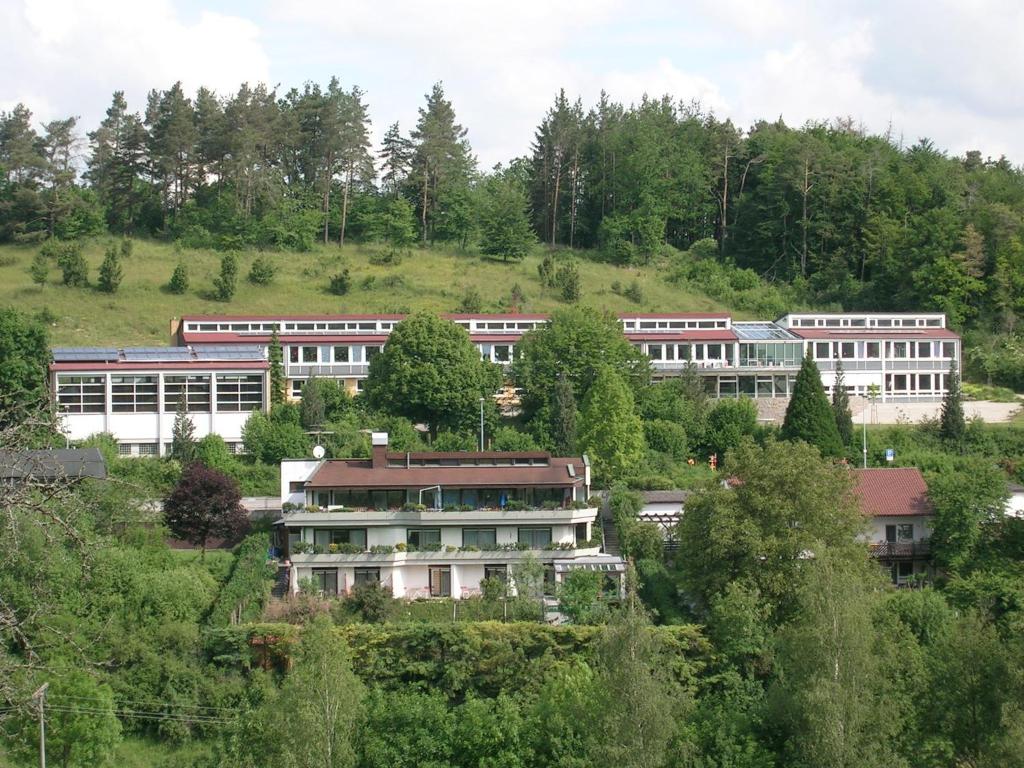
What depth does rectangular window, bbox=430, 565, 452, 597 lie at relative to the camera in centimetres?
3925

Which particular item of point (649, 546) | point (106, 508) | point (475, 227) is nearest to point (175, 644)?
point (106, 508)

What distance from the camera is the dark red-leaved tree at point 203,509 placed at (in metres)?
40.2

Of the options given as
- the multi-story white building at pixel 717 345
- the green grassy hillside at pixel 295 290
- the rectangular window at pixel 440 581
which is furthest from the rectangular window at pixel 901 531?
the green grassy hillside at pixel 295 290

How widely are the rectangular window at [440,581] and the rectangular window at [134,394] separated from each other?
14885 mm

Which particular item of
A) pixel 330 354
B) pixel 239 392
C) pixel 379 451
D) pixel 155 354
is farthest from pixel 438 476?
pixel 330 354

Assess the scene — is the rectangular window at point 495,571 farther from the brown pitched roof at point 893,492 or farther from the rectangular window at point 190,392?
the rectangular window at point 190,392

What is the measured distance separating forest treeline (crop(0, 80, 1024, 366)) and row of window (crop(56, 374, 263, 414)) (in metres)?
24.5

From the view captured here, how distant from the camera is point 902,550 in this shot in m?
40.2

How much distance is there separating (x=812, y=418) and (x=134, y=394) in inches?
902

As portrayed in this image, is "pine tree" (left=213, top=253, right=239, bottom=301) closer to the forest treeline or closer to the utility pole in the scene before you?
the forest treeline

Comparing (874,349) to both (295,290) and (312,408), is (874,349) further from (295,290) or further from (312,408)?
(295,290)

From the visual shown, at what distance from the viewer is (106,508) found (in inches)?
1511

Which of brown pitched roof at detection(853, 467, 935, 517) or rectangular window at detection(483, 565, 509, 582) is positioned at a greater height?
brown pitched roof at detection(853, 467, 935, 517)

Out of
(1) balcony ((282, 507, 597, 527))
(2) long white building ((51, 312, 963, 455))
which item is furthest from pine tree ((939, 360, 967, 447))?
(1) balcony ((282, 507, 597, 527))
